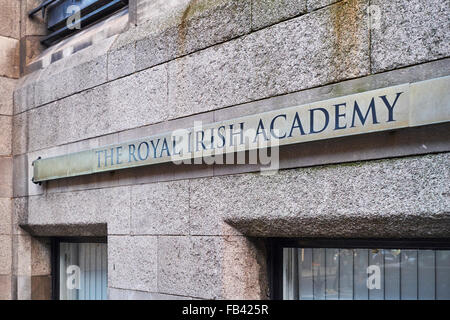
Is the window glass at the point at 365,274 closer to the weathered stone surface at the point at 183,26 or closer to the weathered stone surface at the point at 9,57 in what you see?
the weathered stone surface at the point at 183,26

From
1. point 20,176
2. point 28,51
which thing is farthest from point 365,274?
point 28,51

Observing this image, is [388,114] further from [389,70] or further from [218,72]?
[218,72]

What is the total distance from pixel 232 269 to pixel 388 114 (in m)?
2.18

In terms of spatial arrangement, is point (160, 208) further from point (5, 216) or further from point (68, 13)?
point (68, 13)

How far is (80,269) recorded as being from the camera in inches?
310

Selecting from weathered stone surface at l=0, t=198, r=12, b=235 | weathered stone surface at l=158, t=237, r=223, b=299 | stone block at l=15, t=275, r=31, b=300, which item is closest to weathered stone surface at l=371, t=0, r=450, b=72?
weathered stone surface at l=158, t=237, r=223, b=299

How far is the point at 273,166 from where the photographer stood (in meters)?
4.90

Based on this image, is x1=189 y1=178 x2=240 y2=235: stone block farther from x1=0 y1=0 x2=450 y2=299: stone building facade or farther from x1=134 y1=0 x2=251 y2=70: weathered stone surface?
x1=134 y1=0 x2=251 y2=70: weathered stone surface

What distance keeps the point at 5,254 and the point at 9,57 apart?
122 inches

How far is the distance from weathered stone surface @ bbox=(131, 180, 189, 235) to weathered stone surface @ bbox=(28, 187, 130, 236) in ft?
0.61

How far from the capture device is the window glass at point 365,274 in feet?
14.7

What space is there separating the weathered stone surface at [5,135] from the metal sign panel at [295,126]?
2411 mm

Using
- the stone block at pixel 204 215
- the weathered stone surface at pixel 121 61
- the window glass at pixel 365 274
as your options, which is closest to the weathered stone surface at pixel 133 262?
the stone block at pixel 204 215

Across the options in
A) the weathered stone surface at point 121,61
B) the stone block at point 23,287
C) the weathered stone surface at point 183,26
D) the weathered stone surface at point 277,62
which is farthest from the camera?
the stone block at point 23,287
